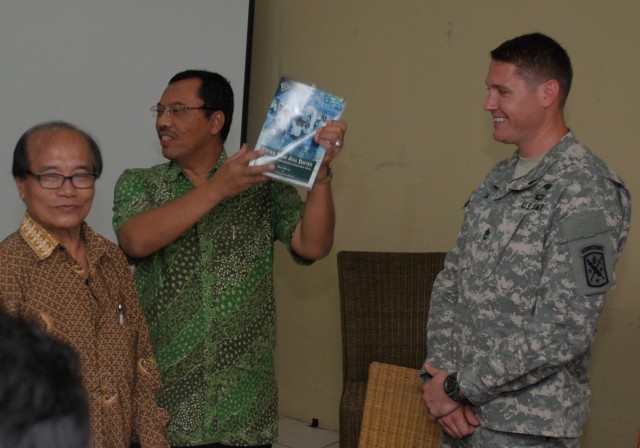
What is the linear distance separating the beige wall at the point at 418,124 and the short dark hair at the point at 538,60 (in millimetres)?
1057

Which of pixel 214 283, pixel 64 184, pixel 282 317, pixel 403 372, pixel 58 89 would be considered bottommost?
pixel 282 317

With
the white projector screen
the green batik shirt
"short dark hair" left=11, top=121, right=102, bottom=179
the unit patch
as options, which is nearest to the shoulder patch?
the unit patch

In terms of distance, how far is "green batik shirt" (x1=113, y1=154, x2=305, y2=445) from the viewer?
2158 mm

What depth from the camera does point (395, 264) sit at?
3.36 meters

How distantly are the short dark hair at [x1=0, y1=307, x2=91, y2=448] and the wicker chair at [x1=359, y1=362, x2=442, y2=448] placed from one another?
70.4 inches

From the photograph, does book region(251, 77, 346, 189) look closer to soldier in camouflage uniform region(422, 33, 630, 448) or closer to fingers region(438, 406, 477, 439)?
soldier in camouflage uniform region(422, 33, 630, 448)

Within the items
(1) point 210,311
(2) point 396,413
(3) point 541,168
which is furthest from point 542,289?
(1) point 210,311

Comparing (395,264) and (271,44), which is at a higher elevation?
(271,44)

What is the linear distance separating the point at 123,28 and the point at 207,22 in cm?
45

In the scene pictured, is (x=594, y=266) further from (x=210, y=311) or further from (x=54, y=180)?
(x=54, y=180)

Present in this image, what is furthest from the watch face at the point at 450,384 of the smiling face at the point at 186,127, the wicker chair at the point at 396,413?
the smiling face at the point at 186,127

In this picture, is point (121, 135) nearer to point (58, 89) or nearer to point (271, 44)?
point (58, 89)

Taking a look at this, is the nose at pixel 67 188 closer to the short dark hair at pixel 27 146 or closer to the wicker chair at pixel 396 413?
the short dark hair at pixel 27 146

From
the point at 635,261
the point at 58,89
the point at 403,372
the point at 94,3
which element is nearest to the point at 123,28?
the point at 94,3
